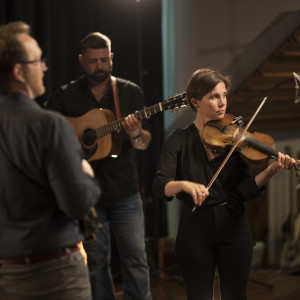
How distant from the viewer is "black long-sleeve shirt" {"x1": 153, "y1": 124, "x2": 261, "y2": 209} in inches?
88.3

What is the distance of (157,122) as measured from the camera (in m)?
4.29

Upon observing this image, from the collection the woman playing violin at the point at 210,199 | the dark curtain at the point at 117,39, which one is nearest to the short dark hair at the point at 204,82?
the woman playing violin at the point at 210,199

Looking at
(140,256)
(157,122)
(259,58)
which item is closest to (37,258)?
(140,256)

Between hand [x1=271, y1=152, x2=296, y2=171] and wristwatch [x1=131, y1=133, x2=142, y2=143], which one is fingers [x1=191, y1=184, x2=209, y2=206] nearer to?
hand [x1=271, y1=152, x2=296, y2=171]

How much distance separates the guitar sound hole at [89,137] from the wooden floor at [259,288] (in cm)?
115

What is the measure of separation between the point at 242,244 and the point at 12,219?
1.03 m

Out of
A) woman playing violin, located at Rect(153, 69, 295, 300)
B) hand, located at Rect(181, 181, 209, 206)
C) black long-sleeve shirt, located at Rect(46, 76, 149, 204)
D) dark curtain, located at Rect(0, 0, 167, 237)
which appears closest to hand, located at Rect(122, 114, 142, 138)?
black long-sleeve shirt, located at Rect(46, 76, 149, 204)

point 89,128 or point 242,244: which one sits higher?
point 89,128

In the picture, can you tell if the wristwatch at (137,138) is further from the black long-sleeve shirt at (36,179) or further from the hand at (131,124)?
the black long-sleeve shirt at (36,179)

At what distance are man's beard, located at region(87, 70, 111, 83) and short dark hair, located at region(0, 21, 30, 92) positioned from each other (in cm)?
128

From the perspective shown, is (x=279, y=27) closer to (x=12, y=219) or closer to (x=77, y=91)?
(x=77, y=91)

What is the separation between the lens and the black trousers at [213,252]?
221 cm

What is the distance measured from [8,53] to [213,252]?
1181 mm

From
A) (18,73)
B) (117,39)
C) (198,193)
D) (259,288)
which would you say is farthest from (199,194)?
(117,39)
